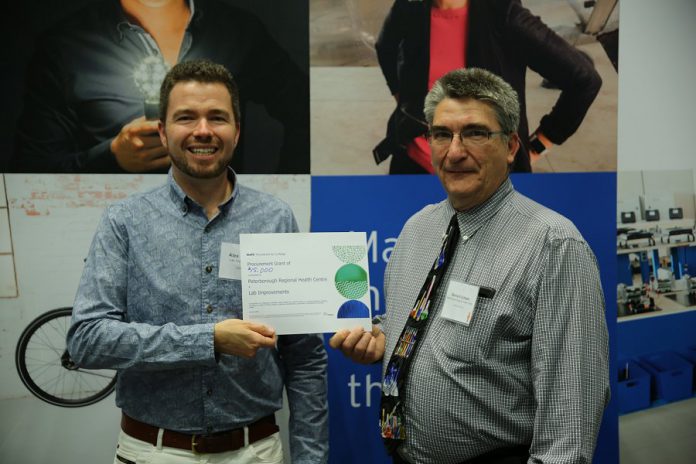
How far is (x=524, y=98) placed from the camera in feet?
8.85

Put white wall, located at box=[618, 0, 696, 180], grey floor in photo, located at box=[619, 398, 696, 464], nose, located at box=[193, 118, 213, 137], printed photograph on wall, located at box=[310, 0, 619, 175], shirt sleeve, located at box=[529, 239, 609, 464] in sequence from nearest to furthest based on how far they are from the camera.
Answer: shirt sleeve, located at box=[529, 239, 609, 464] → nose, located at box=[193, 118, 213, 137] → printed photograph on wall, located at box=[310, 0, 619, 175] → white wall, located at box=[618, 0, 696, 180] → grey floor in photo, located at box=[619, 398, 696, 464]

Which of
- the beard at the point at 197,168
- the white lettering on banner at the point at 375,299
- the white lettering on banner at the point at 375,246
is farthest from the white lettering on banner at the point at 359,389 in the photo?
the beard at the point at 197,168

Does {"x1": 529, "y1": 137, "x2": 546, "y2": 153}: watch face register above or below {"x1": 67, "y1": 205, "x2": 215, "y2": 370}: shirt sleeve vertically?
above

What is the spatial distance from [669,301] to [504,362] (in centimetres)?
208

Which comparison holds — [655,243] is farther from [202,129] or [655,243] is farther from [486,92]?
[202,129]

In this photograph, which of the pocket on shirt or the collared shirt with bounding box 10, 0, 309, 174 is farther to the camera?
the collared shirt with bounding box 10, 0, 309, 174

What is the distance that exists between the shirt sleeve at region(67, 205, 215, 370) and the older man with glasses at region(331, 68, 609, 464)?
18.4 inches

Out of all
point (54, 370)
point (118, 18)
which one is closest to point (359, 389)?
point (54, 370)

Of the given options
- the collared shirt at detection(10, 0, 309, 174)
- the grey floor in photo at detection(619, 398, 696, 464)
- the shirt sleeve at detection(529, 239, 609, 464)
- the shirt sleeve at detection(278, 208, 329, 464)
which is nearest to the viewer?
the shirt sleeve at detection(529, 239, 609, 464)

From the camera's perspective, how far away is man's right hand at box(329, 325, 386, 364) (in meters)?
1.68

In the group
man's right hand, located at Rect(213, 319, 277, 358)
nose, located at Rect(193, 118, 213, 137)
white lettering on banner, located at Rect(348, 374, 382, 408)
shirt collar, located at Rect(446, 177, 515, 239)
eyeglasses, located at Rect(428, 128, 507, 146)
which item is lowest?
white lettering on banner, located at Rect(348, 374, 382, 408)

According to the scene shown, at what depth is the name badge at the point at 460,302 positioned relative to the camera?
1.56 meters

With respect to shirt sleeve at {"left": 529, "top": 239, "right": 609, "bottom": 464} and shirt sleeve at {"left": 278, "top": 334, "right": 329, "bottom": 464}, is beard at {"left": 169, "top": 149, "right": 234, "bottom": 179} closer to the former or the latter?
shirt sleeve at {"left": 278, "top": 334, "right": 329, "bottom": 464}

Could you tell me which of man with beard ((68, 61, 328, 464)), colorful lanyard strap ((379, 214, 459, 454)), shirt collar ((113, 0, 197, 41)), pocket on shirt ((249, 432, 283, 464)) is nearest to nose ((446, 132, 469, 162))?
colorful lanyard strap ((379, 214, 459, 454))
